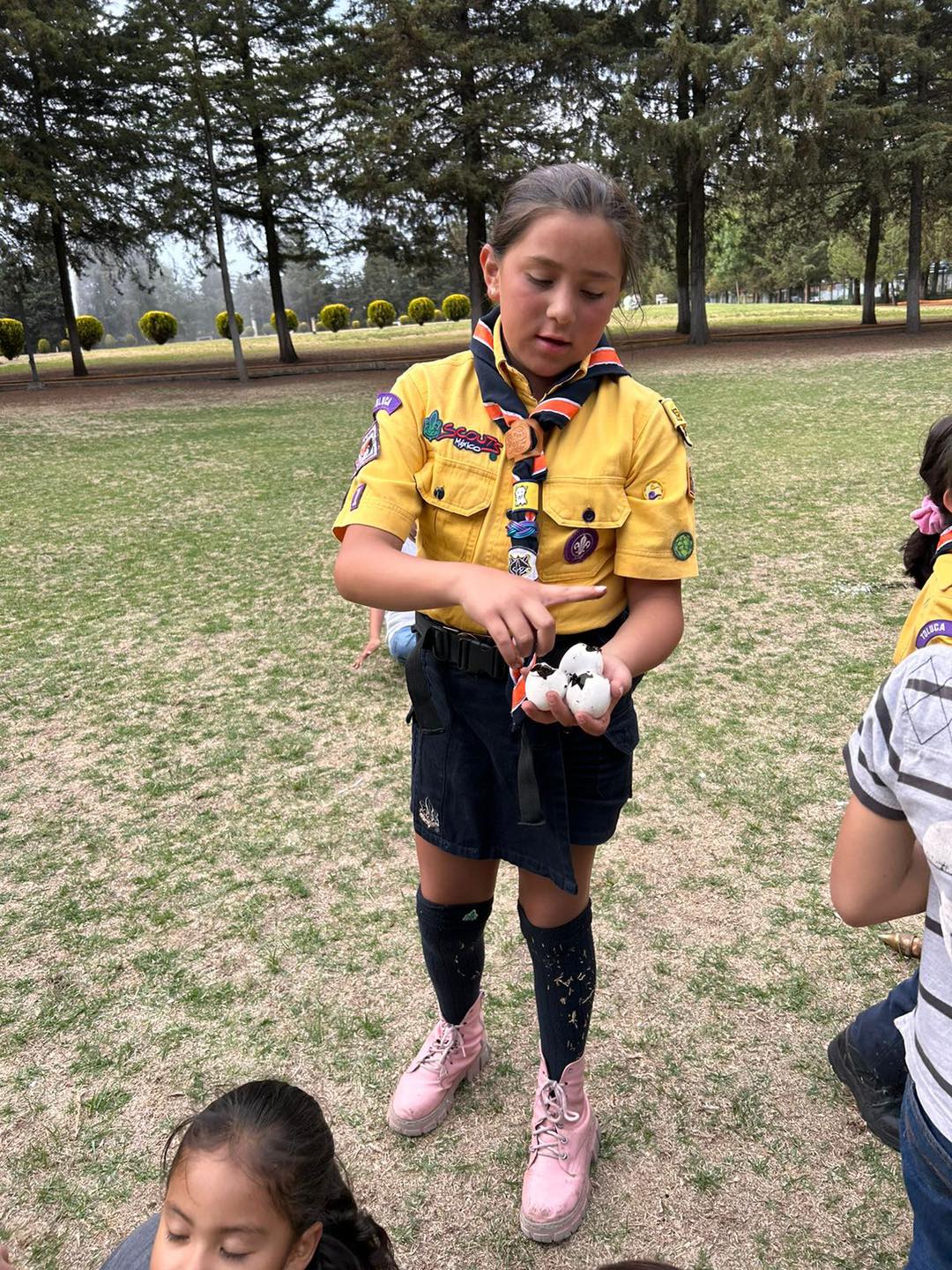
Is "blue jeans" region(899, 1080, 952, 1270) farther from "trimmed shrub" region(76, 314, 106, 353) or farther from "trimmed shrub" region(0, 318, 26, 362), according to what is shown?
"trimmed shrub" region(76, 314, 106, 353)

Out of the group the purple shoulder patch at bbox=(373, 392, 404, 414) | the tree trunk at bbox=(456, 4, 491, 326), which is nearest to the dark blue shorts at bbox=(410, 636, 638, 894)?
the purple shoulder patch at bbox=(373, 392, 404, 414)

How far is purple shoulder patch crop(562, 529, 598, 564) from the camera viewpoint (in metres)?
1.42

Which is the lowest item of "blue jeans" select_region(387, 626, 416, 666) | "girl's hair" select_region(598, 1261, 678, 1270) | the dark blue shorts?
"blue jeans" select_region(387, 626, 416, 666)

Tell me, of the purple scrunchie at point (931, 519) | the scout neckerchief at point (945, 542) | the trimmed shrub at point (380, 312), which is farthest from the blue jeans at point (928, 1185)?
the trimmed shrub at point (380, 312)

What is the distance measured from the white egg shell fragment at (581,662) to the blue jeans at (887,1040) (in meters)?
1.09

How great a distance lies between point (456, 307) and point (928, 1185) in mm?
37443

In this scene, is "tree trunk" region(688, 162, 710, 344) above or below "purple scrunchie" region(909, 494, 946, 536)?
above

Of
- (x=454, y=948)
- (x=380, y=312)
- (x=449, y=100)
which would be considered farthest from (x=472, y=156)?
(x=454, y=948)

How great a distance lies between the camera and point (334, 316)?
126 feet

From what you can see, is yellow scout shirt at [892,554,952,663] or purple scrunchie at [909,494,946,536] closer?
yellow scout shirt at [892,554,952,663]

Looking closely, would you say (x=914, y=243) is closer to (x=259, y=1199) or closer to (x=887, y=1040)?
(x=887, y=1040)

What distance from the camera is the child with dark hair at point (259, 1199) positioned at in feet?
3.86

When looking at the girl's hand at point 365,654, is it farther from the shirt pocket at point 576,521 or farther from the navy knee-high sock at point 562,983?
the shirt pocket at point 576,521

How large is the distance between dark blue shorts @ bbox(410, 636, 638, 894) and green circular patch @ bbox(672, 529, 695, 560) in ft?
0.85
